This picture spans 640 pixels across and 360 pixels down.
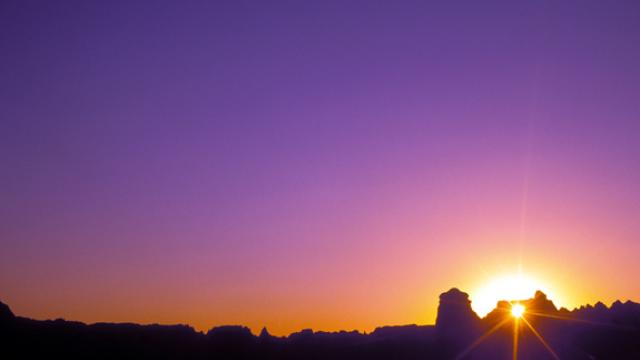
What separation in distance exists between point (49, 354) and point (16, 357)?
327 cm

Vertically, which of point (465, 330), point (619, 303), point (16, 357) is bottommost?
point (16, 357)

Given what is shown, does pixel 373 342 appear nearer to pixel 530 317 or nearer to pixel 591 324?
pixel 530 317

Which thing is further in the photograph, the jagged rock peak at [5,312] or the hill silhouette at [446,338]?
the hill silhouette at [446,338]

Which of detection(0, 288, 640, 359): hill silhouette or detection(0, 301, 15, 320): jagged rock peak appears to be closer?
detection(0, 301, 15, 320): jagged rock peak

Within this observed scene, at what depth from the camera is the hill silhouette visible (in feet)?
229

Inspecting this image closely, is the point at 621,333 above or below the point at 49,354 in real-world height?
above

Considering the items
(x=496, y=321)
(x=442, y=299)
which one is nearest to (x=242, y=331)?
(x=442, y=299)

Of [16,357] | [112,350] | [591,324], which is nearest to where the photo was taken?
[16,357]

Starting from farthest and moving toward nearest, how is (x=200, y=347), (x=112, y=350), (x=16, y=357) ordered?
1. (x=200, y=347)
2. (x=112, y=350)
3. (x=16, y=357)

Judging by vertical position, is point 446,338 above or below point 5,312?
above

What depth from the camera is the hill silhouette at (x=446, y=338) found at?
229 ft

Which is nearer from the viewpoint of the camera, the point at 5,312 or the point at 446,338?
the point at 5,312

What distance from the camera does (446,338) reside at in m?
80.3

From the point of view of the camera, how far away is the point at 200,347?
72812 millimetres
